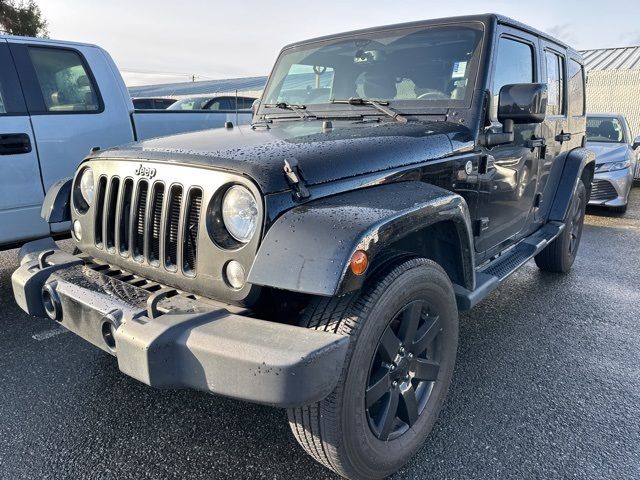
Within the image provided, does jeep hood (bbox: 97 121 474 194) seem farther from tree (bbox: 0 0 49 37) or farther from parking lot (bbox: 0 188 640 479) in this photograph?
tree (bbox: 0 0 49 37)

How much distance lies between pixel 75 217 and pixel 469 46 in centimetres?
239

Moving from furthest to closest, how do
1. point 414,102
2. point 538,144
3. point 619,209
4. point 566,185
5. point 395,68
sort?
1. point 619,209
2. point 566,185
3. point 538,144
4. point 395,68
5. point 414,102

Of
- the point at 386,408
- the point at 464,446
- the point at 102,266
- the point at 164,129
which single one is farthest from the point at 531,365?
the point at 164,129

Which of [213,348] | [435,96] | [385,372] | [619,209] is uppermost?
[435,96]

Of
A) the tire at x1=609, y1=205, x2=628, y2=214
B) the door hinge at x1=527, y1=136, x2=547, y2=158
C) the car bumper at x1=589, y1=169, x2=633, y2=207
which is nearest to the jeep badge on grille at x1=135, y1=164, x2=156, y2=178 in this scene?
the door hinge at x1=527, y1=136, x2=547, y2=158

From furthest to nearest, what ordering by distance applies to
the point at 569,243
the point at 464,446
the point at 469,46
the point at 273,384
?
the point at 569,243 → the point at 469,46 → the point at 464,446 → the point at 273,384

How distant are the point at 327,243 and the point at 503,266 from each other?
1.99 m

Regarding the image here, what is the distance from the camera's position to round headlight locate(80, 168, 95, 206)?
246cm

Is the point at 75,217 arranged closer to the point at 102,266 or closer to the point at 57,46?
the point at 102,266

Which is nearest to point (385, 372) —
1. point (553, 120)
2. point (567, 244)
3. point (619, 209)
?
point (553, 120)

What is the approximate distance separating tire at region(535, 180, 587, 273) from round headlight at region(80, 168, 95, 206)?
3.86 metres

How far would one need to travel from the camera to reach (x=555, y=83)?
13.0ft

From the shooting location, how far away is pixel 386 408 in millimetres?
2014

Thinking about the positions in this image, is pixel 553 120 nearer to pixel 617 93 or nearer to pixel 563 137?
pixel 563 137
